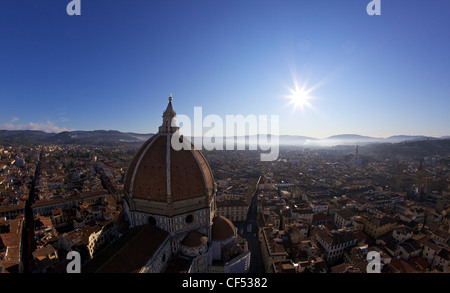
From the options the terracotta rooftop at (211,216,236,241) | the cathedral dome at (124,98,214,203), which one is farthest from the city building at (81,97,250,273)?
the terracotta rooftop at (211,216,236,241)

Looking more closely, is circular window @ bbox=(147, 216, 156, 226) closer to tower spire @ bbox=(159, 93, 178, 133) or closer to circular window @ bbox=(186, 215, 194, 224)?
circular window @ bbox=(186, 215, 194, 224)

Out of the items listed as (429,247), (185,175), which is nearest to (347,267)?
(429,247)

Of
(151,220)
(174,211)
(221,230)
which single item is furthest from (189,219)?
(221,230)

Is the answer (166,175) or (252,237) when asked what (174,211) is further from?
(252,237)

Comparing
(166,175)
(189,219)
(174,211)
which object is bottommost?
(189,219)

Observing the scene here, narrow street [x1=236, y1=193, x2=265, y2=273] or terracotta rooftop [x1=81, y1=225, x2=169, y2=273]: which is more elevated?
terracotta rooftop [x1=81, y1=225, x2=169, y2=273]

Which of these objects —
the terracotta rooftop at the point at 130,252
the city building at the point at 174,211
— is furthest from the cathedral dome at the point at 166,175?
the terracotta rooftop at the point at 130,252

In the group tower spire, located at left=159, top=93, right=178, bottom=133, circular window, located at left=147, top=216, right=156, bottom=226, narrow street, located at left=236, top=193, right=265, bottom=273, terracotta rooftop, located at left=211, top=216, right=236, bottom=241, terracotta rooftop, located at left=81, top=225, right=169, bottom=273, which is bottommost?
narrow street, located at left=236, top=193, right=265, bottom=273

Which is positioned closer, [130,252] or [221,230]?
[130,252]

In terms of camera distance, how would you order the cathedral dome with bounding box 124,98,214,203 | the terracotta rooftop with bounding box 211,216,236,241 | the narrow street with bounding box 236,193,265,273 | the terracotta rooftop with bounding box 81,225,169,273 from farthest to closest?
the narrow street with bounding box 236,193,265,273
the terracotta rooftop with bounding box 211,216,236,241
the cathedral dome with bounding box 124,98,214,203
the terracotta rooftop with bounding box 81,225,169,273
